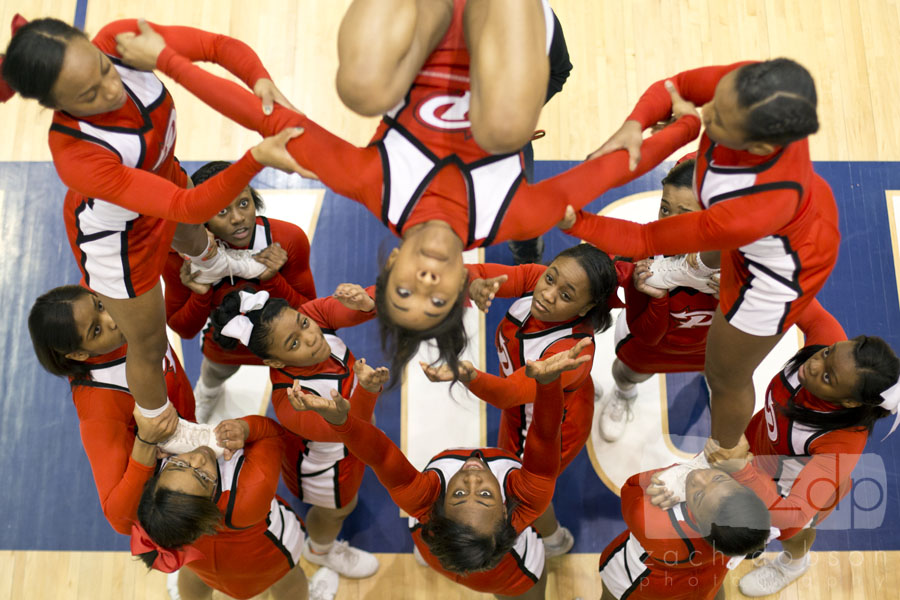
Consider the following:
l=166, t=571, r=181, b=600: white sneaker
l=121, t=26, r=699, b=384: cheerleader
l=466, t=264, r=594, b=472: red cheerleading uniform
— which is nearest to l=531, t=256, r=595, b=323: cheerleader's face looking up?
l=466, t=264, r=594, b=472: red cheerleading uniform

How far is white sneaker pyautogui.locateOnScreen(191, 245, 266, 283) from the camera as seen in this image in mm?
3113

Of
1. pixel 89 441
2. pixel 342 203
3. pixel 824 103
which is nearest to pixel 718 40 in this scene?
pixel 824 103

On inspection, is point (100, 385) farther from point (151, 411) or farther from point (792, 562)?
point (792, 562)

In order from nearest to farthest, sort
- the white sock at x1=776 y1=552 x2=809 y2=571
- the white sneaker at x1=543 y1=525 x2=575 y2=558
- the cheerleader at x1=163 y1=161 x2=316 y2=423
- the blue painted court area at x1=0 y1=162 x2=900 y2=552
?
the cheerleader at x1=163 y1=161 x2=316 y2=423
the white sock at x1=776 y1=552 x2=809 y2=571
the white sneaker at x1=543 y1=525 x2=575 y2=558
the blue painted court area at x1=0 y1=162 x2=900 y2=552

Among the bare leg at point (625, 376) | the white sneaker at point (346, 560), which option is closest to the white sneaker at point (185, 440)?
the white sneaker at point (346, 560)

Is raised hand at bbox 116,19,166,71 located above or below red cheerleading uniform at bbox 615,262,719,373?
above

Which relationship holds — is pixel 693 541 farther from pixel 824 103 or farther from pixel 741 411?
pixel 824 103

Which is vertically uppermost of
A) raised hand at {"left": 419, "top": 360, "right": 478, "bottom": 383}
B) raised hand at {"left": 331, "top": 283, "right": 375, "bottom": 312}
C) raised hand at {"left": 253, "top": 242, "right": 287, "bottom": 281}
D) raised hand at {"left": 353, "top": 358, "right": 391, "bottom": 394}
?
raised hand at {"left": 253, "top": 242, "right": 287, "bottom": 281}

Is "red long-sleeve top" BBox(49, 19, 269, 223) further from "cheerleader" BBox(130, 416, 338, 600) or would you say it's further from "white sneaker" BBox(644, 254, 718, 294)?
"white sneaker" BBox(644, 254, 718, 294)

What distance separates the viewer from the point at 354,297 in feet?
9.93

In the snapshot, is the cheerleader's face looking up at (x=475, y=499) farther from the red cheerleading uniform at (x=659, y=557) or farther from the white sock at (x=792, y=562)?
the white sock at (x=792, y=562)

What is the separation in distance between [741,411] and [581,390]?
62cm

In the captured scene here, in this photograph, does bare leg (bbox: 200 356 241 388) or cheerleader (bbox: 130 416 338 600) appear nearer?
cheerleader (bbox: 130 416 338 600)

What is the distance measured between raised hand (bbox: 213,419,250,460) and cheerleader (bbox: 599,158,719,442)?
5.35ft
